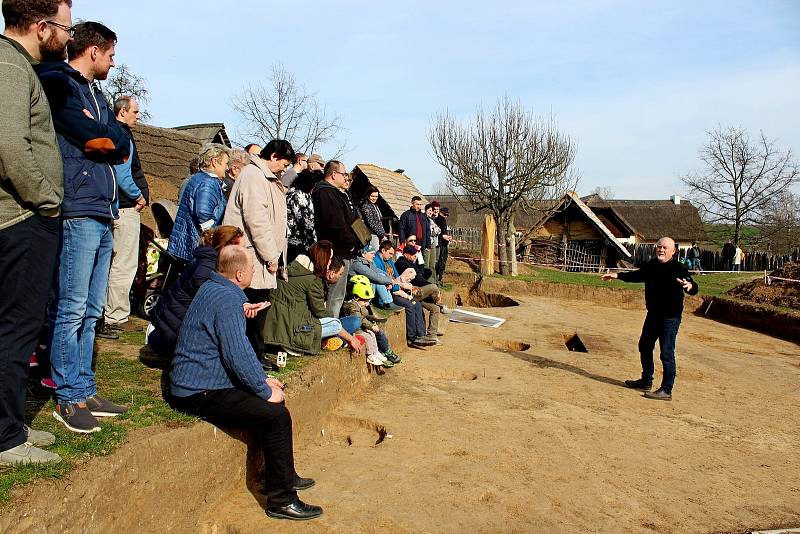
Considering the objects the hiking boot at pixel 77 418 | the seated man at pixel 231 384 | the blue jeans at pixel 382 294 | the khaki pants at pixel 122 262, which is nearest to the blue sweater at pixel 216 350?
the seated man at pixel 231 384

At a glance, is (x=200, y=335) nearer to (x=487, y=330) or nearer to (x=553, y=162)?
(x=487, y=330)

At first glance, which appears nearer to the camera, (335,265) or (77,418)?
(77,418)

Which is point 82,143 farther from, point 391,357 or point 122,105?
point 391,357

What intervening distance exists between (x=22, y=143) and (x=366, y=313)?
6095 millimetres

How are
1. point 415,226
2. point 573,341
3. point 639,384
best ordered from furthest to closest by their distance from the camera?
point 415,226 < point 573,341 < point 639,384

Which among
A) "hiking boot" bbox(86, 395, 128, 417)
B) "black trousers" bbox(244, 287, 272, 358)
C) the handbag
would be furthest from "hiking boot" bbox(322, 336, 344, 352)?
"hiking boot" bbox(86, 395, 128, 417)

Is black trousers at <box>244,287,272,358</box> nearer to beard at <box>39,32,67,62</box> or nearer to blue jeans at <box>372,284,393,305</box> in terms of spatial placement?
beard at <box>39,32,67,62</box>

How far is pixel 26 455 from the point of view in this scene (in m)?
3.19

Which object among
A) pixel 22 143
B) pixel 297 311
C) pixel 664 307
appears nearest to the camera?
pixel 22 143

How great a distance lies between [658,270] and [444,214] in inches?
378

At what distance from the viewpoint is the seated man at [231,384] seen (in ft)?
13.7

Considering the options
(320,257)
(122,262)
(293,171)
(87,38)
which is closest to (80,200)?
(87,38)

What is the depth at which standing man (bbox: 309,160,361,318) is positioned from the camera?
24.3 ft

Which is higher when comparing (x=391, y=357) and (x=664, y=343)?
(x=664, y=343)
